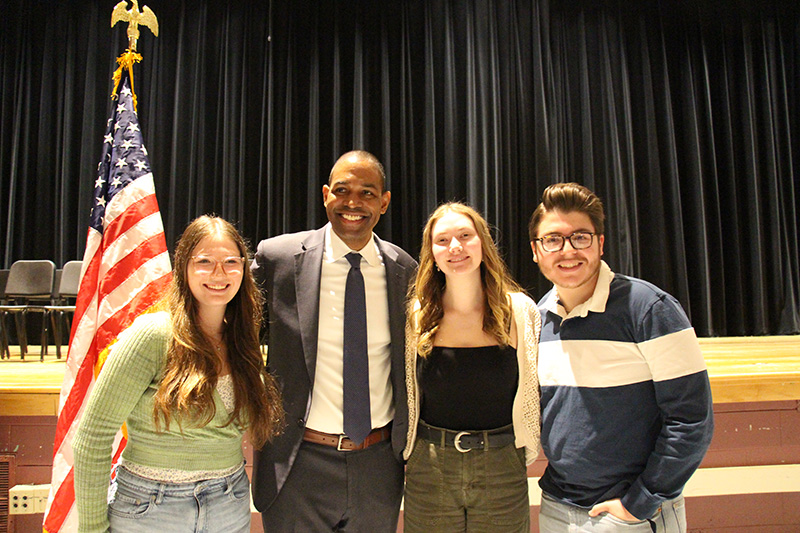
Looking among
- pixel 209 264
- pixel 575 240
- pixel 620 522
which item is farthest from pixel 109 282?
pixel 620 522

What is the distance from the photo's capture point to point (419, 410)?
1.66 m

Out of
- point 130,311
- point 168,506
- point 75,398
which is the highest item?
point 130,311

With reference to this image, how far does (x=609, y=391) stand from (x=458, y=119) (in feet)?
17.6

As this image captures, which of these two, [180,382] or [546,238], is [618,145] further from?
[180,382]

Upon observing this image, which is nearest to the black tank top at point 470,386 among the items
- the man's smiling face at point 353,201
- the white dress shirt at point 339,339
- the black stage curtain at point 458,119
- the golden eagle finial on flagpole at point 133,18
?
the white dress shirt at point 339,339

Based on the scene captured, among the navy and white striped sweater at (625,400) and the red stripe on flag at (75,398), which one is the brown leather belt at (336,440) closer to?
the navy and white striped sweater at (625,400)

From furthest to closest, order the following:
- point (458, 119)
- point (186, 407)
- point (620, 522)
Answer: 1. point (458, 119)
2. point (620, 522)
3. point (186, 407)

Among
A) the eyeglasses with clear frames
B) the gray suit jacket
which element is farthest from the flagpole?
the eyeglasses with clear frames

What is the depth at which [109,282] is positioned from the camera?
2.03 meters

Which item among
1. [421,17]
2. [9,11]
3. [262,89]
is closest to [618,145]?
[421,17]

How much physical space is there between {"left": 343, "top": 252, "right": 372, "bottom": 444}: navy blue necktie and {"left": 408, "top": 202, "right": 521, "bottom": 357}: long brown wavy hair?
177 mm

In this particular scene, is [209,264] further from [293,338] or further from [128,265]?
[128,265]

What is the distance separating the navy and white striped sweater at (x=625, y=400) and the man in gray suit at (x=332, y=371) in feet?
1.61

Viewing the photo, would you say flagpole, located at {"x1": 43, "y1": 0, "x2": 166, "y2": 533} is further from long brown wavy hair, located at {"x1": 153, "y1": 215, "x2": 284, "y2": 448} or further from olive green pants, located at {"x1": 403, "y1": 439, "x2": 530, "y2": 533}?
olive green pants, located at {"x1": 403, "y1": 439, "x2": 530, "y2": 533}
